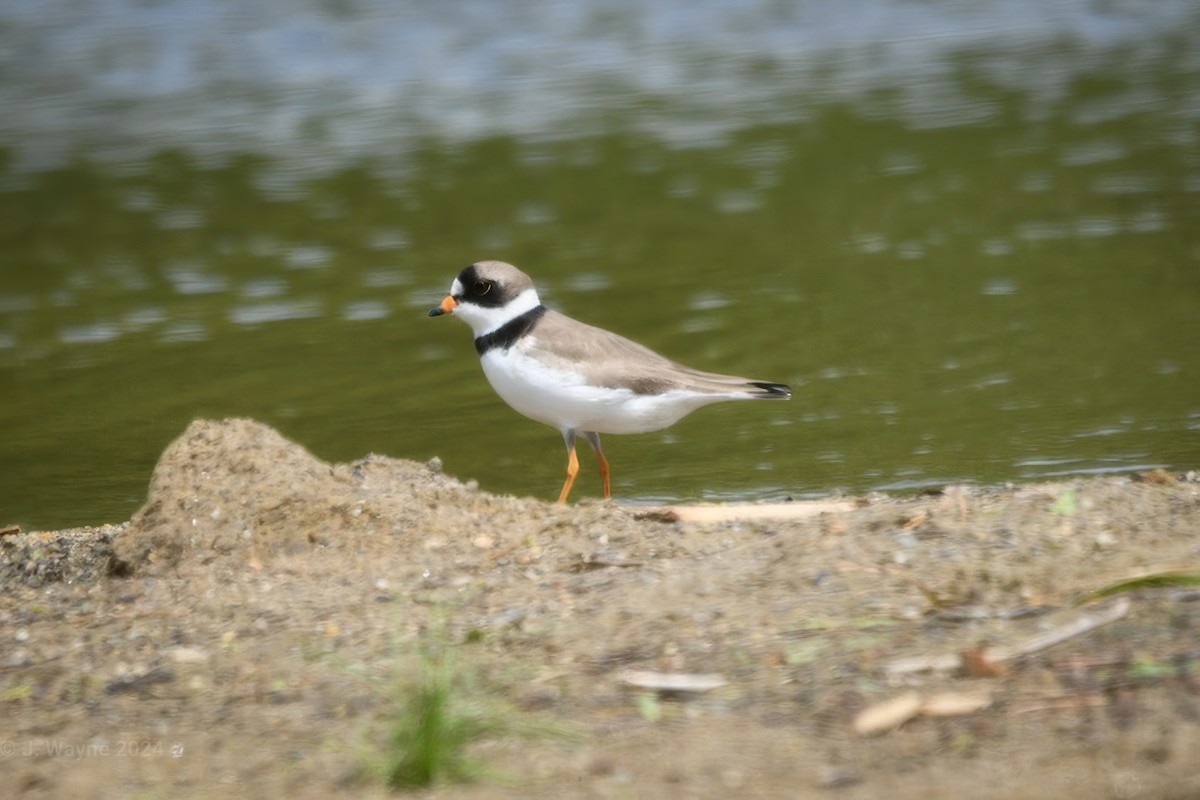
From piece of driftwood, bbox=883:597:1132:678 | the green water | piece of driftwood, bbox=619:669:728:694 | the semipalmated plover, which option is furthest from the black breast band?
piece of driftwood, bbox=883:597:1132:678

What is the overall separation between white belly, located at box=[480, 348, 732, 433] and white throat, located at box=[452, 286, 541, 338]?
0.57 ft

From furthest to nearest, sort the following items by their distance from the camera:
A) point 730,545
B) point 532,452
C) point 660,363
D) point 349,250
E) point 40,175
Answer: point 40,175 < point 349,250 < point 532,452 < point 660,363 < point 730,545

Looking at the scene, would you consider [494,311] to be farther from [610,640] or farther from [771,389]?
[610,640]

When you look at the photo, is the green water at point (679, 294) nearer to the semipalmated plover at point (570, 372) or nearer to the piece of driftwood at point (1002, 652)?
the semipalmated plover at point (570, 372)

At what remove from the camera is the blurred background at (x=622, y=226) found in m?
8.41

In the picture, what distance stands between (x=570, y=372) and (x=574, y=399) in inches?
4.4

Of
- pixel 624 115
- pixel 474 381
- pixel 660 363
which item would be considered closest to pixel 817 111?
pixel 624 115

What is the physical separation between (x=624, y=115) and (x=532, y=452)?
8422mm

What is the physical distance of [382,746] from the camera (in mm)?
3867

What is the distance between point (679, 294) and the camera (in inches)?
435

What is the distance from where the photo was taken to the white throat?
6895 millimetres

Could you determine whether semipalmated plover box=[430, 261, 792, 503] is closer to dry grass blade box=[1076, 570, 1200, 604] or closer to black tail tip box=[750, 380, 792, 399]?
black tail tip box=[750, 380, 792, 399]

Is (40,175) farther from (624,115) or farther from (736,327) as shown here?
(736,327)

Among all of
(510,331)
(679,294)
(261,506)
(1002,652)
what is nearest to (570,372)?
(510,331)
